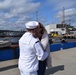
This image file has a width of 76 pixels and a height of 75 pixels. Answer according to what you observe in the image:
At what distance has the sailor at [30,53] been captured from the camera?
2.44 metres

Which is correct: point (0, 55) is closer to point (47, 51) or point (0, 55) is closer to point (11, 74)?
point (11, 74)

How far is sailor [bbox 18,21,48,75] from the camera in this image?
244cm

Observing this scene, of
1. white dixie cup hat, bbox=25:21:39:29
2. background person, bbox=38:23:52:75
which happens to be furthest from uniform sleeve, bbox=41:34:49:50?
white dixie cup hat, bbox=25:21:39:29

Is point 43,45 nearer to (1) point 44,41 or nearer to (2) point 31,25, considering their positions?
(1) point 44,41

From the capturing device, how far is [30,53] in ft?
8.12

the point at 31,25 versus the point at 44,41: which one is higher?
the point at 31,25

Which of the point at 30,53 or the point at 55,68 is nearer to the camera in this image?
the point at 30,53

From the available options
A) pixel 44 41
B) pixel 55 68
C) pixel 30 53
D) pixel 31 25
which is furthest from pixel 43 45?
pixel 55 68

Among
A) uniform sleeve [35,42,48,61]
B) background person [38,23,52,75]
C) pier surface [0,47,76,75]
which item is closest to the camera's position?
uniform sleeve [35,42,48,61]

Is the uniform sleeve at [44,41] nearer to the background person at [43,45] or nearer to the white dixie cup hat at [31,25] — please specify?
the background person at [43,45]

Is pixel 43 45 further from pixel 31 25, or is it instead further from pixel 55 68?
pixel 55 68

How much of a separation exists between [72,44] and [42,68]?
17353mm

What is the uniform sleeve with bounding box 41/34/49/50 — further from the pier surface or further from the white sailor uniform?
the pier surface

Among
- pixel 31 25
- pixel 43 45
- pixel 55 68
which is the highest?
pixel 31 25
